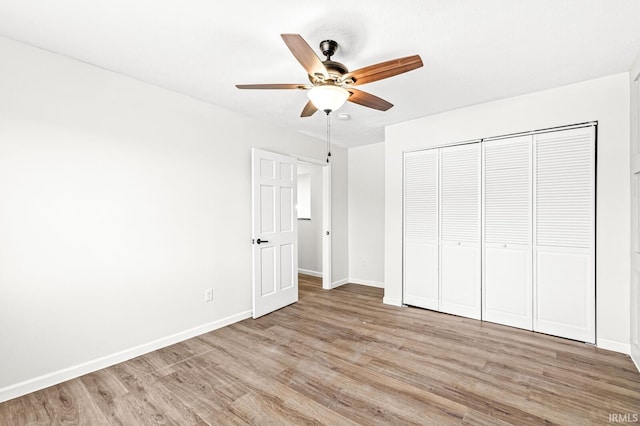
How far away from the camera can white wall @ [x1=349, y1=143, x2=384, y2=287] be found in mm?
5262

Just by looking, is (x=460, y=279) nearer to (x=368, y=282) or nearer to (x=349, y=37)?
(x=368, y=282)

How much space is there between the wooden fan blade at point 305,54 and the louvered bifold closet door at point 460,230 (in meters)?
2.41

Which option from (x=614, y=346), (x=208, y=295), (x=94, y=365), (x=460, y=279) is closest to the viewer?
(x=94, y=365)

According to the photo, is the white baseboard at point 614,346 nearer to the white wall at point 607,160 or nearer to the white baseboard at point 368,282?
the white wall at point 607,160

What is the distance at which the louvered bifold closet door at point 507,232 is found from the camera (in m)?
3.20

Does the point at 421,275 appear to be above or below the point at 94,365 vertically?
above

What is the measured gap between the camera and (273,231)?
3.95 metres

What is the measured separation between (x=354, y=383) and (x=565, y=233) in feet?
8.40

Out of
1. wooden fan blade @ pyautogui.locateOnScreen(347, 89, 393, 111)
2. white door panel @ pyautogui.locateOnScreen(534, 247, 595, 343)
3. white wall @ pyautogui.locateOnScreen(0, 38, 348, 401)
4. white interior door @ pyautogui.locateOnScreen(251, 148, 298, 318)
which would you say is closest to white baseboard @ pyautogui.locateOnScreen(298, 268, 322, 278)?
white interior door @ pyautogui.locateOnScreen(251, 148, 298, 318)

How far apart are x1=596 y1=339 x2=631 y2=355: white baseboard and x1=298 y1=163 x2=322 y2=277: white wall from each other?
4195 mm

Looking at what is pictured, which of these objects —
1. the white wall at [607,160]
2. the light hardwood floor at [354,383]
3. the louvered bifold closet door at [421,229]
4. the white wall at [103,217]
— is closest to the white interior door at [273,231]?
the white wall at [103,217]

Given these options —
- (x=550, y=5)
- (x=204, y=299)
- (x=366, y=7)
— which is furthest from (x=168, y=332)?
(x=550, y=5)

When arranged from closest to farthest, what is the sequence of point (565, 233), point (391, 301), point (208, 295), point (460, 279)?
point (565, 233)
point (208, 295)
point (460, 279)
point (391, 301)

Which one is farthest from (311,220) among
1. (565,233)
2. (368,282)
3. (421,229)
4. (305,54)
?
(305,54)
